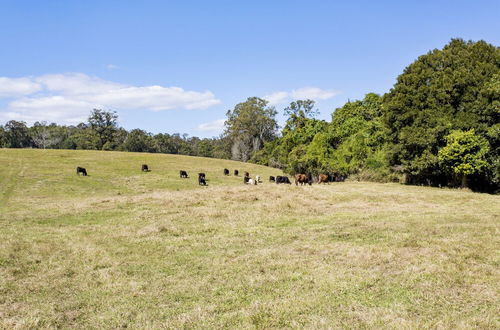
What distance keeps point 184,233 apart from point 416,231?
346 inches

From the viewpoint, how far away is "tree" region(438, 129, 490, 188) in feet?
97.2

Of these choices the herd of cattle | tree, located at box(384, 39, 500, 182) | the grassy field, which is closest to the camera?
the grassy field

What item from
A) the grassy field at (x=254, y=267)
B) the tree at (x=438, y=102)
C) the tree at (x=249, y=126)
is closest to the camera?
the grassy field at (x=254, y=267)

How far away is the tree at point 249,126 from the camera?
9661cm

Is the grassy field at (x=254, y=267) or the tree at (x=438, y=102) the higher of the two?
the tree at (x=438, y=102)

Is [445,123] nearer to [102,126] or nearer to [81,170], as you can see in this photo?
[81,170]

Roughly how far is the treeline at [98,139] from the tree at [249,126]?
29.9 feet

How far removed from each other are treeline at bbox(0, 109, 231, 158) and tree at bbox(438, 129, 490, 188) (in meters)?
83.2

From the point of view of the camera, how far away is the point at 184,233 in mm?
14414

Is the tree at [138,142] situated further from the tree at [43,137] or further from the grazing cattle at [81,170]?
the grazing cattle at [81,170]

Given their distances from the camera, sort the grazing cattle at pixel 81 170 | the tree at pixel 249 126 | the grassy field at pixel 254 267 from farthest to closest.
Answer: the tree at pixel 249 126
the grazing cattle at pixel 81 170
the grassy field at pixel 254 267

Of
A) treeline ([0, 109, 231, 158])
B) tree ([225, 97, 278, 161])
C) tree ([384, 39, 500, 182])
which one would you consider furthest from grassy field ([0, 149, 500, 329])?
treeline ([0, 109, 231, 158])

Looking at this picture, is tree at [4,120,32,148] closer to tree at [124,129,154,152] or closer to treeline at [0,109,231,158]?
treeline at [0,109,231,158]

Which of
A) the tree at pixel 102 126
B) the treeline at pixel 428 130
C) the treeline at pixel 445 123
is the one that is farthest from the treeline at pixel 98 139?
the treeline at pixel 445 123
